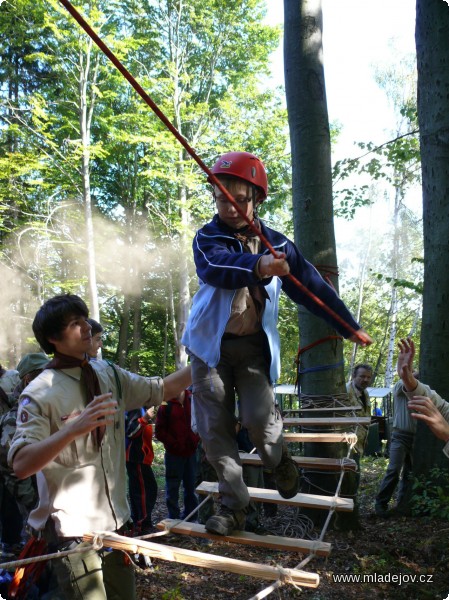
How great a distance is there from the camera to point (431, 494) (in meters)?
4.62

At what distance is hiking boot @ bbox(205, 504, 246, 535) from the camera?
2344mm

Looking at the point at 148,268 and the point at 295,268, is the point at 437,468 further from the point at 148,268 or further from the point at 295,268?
the point at 148,268

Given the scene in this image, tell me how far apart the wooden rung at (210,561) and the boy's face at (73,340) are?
715mm

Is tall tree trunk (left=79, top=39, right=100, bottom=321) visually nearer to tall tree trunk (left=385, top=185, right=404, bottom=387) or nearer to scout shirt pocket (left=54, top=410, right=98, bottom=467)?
scout shirt pocket (left=54, top=410, right=98, bottom=467)

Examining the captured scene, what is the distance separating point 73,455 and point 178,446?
332 cm

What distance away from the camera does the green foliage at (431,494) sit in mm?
4402

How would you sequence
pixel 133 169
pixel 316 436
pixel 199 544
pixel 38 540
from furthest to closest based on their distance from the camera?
pixel 133 169, pixel 199 544, pixel 316 436, pixel 38 540

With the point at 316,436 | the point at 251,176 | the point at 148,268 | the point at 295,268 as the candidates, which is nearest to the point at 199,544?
the point at 316,436

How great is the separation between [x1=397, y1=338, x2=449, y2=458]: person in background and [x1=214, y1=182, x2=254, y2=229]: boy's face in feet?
3.94

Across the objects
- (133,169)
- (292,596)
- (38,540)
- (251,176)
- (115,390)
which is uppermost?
(133,169)

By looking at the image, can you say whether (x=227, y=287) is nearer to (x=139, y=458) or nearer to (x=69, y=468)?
(x=69, y=468)

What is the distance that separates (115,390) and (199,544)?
2494mm

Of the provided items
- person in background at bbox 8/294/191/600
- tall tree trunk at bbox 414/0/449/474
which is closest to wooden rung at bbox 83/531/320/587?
person in background at bbox 8/294/191/600

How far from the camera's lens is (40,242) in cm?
1523
